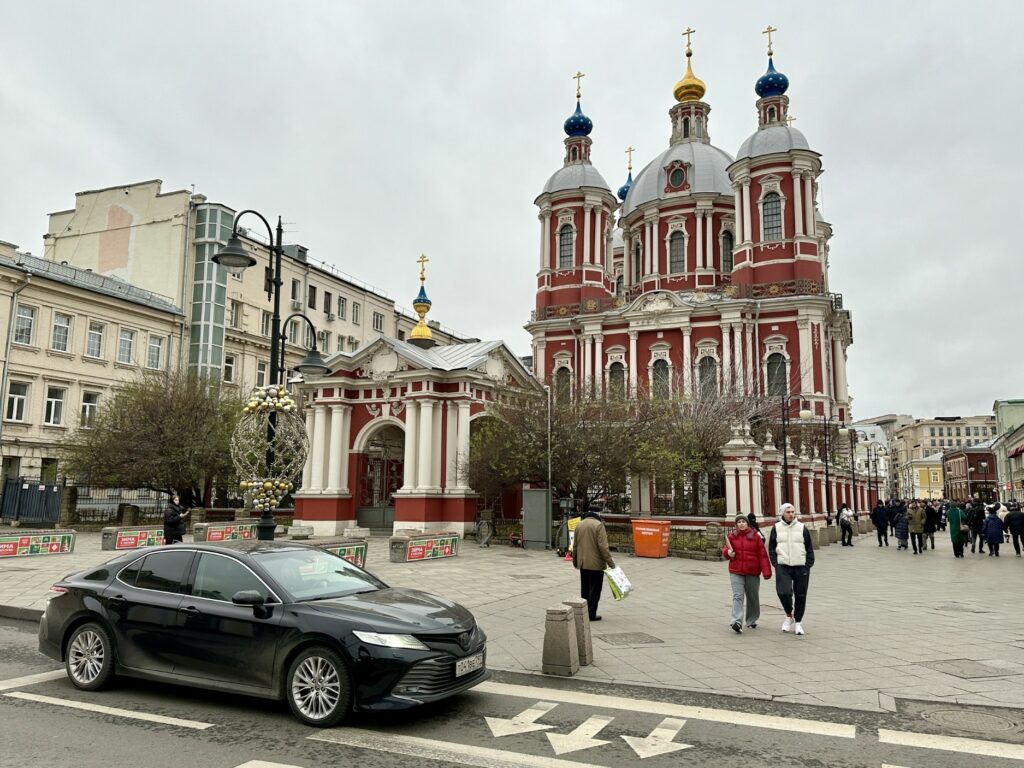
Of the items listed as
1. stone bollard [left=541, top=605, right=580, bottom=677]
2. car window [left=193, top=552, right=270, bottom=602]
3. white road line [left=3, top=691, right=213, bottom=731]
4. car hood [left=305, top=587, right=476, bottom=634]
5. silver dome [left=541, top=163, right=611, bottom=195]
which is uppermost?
silver dome [left=541, top=163, right=611, bottom=195]

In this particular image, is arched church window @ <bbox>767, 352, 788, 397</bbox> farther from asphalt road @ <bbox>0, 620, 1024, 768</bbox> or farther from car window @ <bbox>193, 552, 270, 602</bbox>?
car window @ <bbox>193, 552, 270, 602</bbox>

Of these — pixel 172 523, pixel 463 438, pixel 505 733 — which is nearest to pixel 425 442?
pixel 463 438

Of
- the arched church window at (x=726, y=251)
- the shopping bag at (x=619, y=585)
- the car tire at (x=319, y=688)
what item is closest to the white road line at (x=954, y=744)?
the car tire at (x=319, y=688)

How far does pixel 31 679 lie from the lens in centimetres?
788

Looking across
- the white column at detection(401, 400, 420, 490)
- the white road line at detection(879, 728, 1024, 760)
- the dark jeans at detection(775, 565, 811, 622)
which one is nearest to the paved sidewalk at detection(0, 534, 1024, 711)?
the dark jeans at detection(775, 565, 811, 622)

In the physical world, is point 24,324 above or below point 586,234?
below

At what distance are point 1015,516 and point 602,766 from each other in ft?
80.2

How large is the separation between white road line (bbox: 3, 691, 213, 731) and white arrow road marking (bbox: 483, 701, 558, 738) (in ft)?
7.65

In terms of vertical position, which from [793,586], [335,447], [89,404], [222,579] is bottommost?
[793,586]

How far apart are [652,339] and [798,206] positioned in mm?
10992

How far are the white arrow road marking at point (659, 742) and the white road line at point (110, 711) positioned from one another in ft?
9.70

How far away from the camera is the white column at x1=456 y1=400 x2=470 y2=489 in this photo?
1069 inches

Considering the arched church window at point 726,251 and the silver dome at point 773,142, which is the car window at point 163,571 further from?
the arched church window at point 726,251

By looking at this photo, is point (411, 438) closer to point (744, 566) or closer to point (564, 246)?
point (744, 566)
